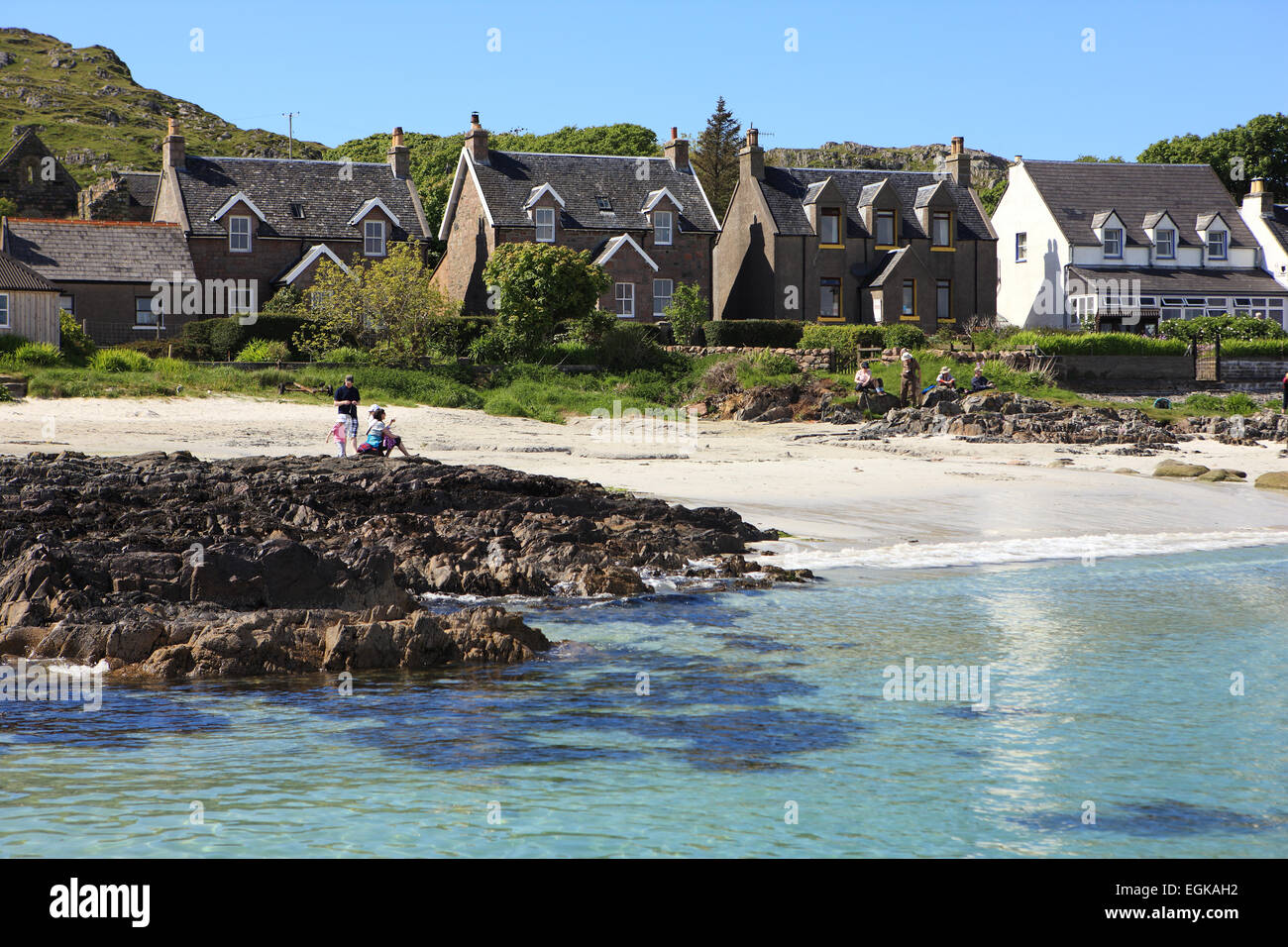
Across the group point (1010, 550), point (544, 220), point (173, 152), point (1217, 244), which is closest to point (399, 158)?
point (544, 220)

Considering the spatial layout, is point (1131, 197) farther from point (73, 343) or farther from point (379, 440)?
point (379, 440)

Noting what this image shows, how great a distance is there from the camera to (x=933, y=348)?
45719mm

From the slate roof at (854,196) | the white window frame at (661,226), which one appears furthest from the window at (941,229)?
the white window frame at (661,226)

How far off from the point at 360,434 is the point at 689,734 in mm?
23008

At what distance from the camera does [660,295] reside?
5653 cm

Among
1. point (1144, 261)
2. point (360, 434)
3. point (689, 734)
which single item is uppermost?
point (1144, 261)

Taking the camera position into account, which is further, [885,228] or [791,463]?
[885,228]

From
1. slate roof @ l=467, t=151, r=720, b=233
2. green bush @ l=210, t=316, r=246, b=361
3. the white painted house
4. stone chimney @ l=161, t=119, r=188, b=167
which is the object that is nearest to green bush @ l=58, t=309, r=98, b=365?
green bush @ l=210, t=316, r=246, b=361

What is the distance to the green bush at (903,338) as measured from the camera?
151ft

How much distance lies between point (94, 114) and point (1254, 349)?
143m

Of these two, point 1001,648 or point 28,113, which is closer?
point 1001,648

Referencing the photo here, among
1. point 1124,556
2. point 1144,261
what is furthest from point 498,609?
point 1144,261

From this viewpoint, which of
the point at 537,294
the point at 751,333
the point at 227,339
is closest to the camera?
the point at 227,339
